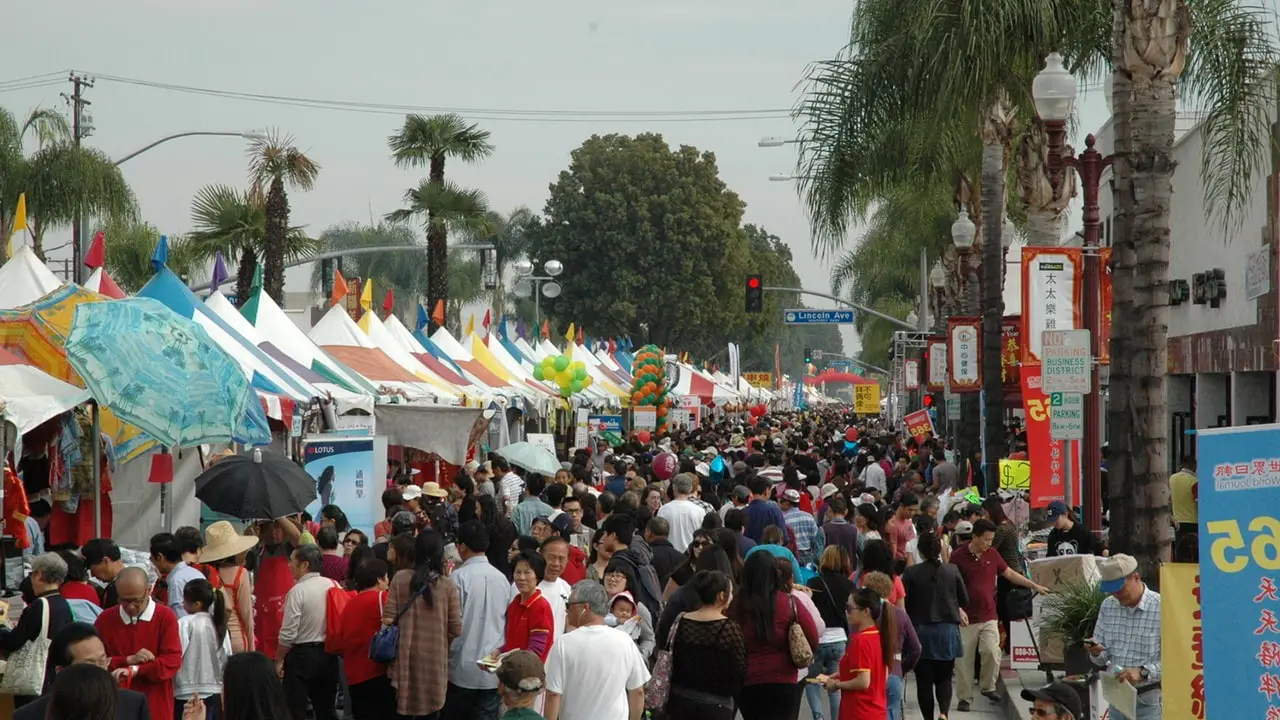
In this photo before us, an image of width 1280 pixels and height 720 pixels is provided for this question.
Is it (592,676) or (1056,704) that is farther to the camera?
(592,676)

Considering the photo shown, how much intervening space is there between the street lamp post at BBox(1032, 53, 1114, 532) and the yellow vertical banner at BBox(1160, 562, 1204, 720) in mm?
8208

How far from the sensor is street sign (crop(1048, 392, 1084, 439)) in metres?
15.8

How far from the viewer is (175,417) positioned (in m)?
14.5

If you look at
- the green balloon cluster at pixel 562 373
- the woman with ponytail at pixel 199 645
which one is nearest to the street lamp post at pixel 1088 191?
the woman with ponytail at pixel 199 645

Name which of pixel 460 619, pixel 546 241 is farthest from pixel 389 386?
pixel 546 241

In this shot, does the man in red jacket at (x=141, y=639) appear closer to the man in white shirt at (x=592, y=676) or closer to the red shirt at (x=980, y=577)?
the man in white shirt at (x=592, y=676)

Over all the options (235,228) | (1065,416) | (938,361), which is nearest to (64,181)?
(235,228)

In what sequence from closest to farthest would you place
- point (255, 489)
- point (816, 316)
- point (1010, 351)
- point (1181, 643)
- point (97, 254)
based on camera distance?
point (1181, 643), point (255, 489), point (97, 254), point (1010, 351), point (816, 316)

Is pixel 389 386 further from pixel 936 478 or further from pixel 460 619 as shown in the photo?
pixel 460 619

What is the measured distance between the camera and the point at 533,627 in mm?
9641

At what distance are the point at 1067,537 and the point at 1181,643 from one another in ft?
24.3

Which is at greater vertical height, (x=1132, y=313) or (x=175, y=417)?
(x=1132, y=313)

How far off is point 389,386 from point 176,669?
1593 centimetres

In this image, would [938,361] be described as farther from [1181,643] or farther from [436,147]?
[1181,643]
